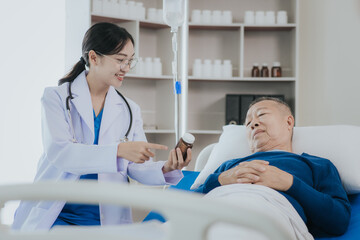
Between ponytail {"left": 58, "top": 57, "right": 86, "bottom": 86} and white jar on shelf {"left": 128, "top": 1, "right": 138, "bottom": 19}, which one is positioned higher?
white jar on shelf {"left": 128, "top": 1, "right": 138, "bottom": 19}

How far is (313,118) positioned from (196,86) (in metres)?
1.01

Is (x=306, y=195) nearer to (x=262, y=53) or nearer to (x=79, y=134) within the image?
(x=79, y=134)

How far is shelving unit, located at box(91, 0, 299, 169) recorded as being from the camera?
3.39 m

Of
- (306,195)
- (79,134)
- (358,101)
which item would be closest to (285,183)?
(306,195)

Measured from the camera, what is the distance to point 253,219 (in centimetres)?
40

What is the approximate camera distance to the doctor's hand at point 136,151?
125 cm

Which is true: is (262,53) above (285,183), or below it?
above

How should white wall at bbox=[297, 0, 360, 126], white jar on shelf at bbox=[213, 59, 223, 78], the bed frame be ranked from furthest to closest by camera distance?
white jar on shelf at bbox=[213, 59, 223, 78] < white wall at bbox=[297, 0, 360, 126] < the bed frame

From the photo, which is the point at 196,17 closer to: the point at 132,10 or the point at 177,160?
the point at 132,10

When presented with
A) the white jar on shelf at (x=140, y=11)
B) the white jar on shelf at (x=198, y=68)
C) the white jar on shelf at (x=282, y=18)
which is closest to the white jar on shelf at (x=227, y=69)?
the white jar on shelf at (x=198, y=68)

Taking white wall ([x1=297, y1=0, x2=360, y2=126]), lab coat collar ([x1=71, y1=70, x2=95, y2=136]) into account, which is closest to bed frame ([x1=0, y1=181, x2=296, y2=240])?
lab coat collar ([x1=71, y1=70, x2=95, y2=136])

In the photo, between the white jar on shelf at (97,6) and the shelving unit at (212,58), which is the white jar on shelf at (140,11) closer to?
the shelving unit at (212,58)

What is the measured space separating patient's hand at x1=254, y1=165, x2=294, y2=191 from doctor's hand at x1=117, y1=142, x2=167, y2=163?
0.35 meters

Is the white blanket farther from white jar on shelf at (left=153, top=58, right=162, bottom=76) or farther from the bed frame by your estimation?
white jar on shelf at (left=153, top=58, right=162, bottom=76)
